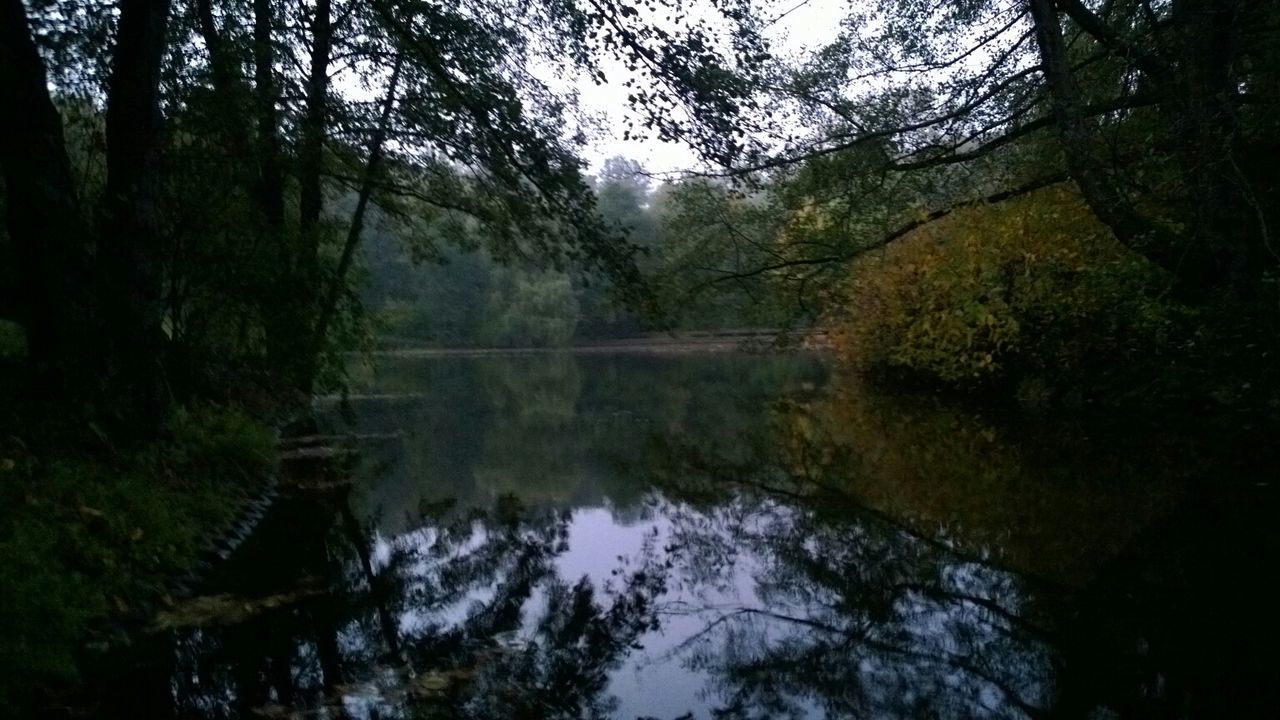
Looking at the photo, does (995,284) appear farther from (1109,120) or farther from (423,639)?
(423,639)

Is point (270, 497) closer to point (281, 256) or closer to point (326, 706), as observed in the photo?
point (281, 256)

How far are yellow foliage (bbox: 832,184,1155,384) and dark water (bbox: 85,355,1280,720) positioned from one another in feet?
10.9

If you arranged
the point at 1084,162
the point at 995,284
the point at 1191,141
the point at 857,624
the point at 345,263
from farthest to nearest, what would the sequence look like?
the point at 995,284 < the point at 345,263 < the point at 1084,162 < the point at 1191,141 < the point at 857,624

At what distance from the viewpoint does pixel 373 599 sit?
6730mm

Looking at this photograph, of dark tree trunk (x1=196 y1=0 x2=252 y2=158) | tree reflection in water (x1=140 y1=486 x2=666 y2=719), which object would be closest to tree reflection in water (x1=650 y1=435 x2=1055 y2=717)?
tree reflection in water (x1=140 y1=486 x2=666 y2=719)

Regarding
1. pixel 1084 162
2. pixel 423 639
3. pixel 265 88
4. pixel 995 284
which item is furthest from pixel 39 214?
pixel 995 284

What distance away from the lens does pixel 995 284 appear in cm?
1759

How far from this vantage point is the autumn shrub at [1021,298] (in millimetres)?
15820

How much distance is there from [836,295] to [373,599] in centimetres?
1176

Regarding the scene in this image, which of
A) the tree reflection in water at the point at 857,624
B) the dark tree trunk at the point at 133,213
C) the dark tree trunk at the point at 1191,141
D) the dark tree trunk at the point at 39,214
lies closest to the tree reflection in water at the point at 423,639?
the tree reflection in water at the point at 857,624

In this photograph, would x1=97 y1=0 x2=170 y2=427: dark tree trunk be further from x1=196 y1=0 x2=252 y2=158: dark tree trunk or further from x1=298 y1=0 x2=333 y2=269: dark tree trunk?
x1=298 y1=0 x2=333 y2=269: dark tree trunk

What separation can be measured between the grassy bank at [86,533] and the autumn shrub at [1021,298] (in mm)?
12134

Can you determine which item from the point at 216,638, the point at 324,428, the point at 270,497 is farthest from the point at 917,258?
the point at 216,638

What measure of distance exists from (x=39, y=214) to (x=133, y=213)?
0.69 metres
